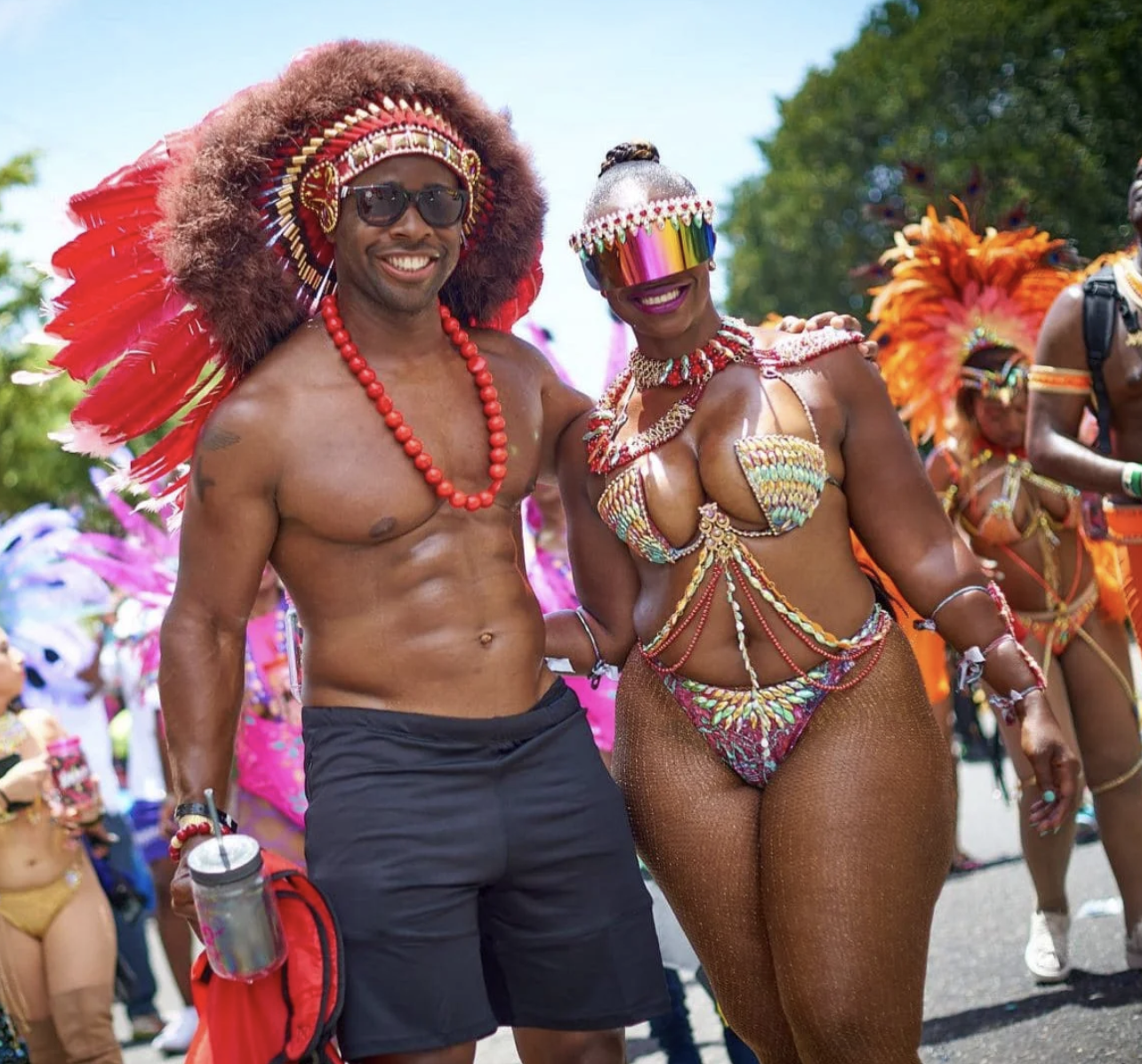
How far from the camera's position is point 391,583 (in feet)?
9.91

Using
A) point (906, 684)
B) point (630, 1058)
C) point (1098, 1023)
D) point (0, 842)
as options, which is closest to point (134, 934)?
point (0, 842)

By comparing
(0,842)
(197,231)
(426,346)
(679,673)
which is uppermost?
(197,231)

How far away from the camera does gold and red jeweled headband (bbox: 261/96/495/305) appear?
10.2 ft

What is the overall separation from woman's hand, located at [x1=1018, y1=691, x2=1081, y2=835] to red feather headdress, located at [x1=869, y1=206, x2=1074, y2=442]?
3.11 m

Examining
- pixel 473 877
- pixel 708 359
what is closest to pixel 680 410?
pixel 708 359

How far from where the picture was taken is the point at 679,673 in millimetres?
3311

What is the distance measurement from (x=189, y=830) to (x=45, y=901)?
8.94ft

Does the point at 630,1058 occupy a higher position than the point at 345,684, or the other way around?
the point at 345,684

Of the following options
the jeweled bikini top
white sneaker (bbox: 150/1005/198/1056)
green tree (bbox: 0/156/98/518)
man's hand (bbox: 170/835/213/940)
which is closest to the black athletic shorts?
man's hand (bbox: 170/835/213/940)

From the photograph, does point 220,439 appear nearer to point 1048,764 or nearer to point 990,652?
point 990,652

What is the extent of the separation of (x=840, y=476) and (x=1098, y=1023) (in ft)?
7.29

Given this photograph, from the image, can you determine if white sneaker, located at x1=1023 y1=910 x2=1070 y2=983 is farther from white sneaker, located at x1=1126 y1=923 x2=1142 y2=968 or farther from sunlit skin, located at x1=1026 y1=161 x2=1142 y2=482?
sunlit skin, located at x1=1026 y1=161 x2=1142 y2=482

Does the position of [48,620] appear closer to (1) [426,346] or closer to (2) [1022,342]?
(1) [426,346]

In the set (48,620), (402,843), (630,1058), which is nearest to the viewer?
(402,843)
